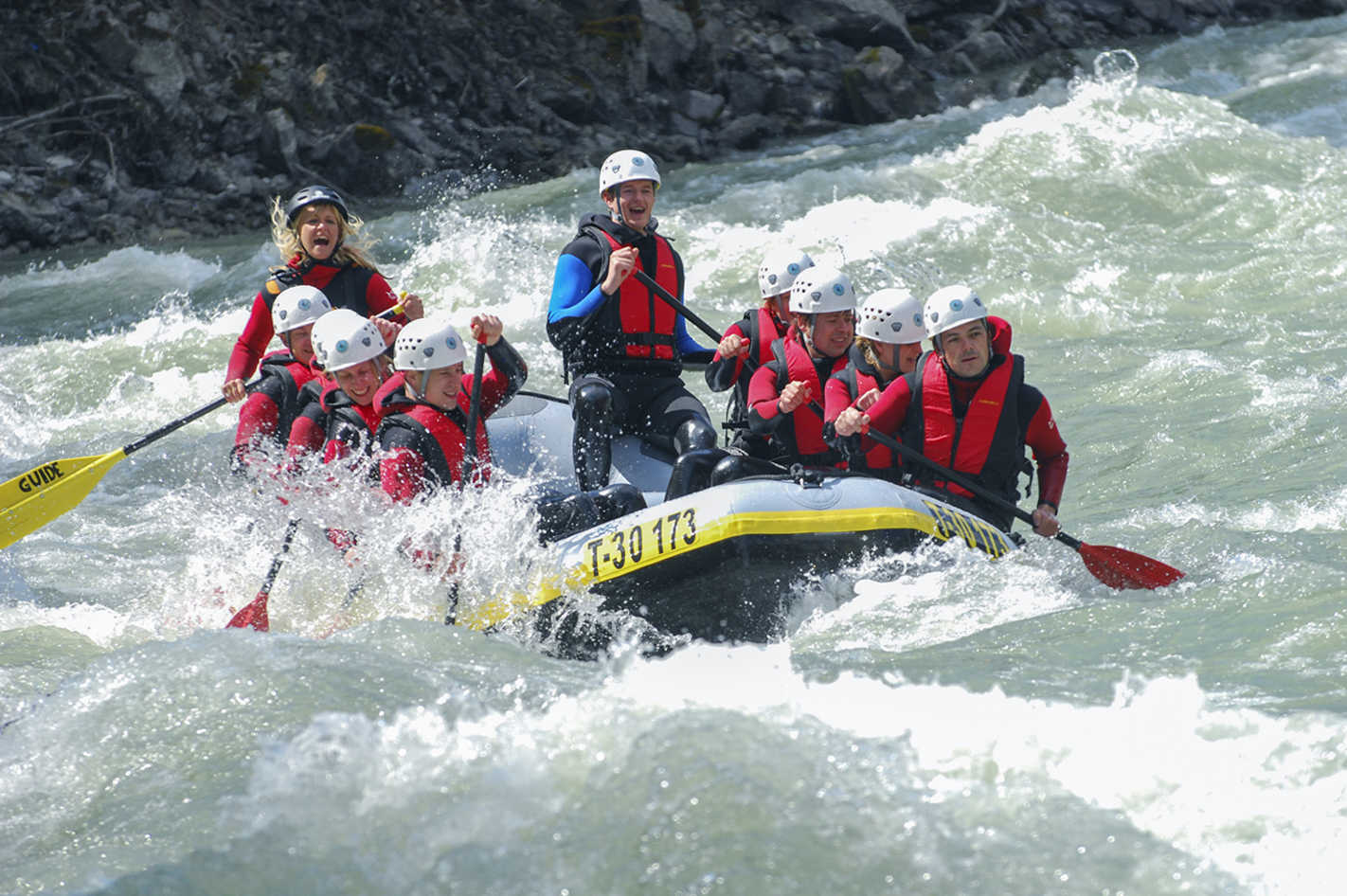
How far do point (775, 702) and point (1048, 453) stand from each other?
221 centimetres

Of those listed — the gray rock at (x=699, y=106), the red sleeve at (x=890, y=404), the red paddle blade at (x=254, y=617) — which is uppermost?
the gray rock at (x=699, y=106)

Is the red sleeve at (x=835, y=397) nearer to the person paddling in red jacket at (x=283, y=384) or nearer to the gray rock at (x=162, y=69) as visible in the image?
the person paddling in red jacket at (x=283, y=384)

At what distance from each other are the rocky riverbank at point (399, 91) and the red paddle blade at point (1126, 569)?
11395mm

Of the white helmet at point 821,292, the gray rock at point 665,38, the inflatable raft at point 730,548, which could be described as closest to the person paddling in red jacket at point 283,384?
the inflatable raft at point 730,548

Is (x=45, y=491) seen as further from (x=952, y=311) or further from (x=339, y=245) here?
(x=952, y=311)

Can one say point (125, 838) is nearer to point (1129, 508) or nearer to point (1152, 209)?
point (1129, 508)

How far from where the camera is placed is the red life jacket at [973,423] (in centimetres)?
532

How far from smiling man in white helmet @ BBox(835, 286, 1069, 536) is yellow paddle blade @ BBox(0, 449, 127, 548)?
3.46 meters

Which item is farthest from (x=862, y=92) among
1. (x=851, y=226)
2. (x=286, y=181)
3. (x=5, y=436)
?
(x=5, y=436)

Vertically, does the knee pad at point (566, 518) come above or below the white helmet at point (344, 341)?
below

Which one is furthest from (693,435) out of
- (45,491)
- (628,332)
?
(45,491)

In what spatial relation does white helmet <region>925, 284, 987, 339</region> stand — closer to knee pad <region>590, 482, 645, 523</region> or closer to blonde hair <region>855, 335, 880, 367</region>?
blonde hair <region>855, 335, 880, 367</region>

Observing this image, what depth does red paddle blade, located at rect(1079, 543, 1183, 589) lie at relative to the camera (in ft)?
16.5

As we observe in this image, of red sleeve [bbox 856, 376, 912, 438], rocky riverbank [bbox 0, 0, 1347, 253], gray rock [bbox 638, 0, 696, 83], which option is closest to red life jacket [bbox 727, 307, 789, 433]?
red sleeve [bbox 856, 376, 912, 438]
